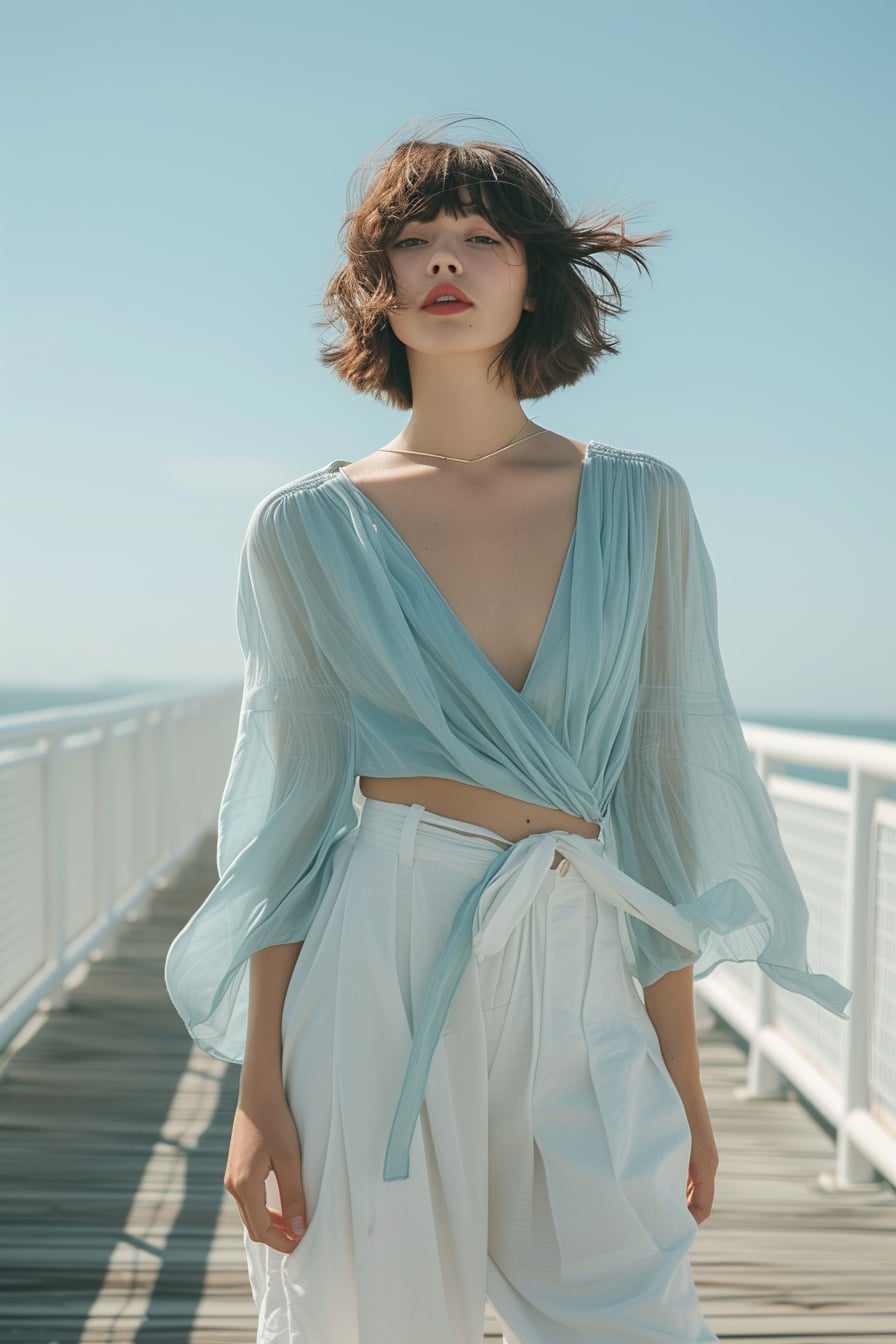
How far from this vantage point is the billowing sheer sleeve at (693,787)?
1.61m

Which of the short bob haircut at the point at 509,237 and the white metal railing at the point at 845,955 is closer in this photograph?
the short bob haircut at the point at 509,237

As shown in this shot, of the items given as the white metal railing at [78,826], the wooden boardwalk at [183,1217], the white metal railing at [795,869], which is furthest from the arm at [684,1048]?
the white metal railing at [78,826]

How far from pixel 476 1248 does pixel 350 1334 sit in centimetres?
16

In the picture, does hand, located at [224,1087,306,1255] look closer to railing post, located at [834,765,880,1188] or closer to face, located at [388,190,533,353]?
face, located at [388,190,533,353]

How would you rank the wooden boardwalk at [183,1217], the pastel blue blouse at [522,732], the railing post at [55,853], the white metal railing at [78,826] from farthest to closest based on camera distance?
the railing post at [55,853] < the white metal railing at [78,826] < the wooden boardwalk at [183,1217] < the pastel blue blouse at [522,732]

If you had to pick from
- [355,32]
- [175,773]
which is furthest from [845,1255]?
[355,32]

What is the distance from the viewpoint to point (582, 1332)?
4.51ft

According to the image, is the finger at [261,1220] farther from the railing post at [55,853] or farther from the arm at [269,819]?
the railing post at [55,853]

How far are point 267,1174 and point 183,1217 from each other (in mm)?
2119

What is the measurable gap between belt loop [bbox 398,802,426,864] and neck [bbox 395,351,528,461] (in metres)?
0.44

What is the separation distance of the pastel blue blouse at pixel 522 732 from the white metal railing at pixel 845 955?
6.17 ft

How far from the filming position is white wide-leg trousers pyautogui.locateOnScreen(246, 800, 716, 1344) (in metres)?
1.41

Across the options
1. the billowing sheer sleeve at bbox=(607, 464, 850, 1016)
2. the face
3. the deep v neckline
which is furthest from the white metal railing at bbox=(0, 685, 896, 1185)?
the face

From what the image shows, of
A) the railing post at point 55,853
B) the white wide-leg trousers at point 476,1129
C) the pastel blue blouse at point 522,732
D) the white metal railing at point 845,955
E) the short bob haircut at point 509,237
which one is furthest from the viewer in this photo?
the railing post at point 55,853
